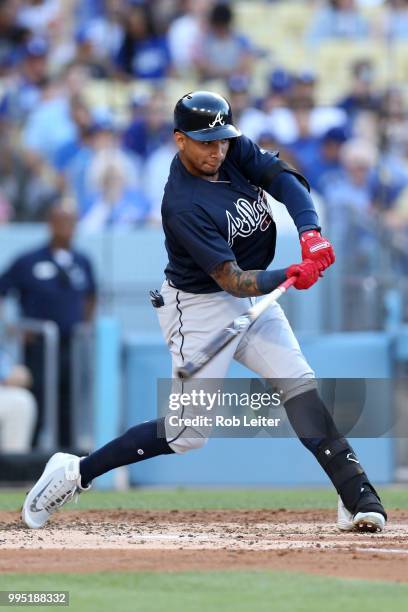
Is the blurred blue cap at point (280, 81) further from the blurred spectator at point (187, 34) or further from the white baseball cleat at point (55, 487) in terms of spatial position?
the white baseball cleat at point (55, 487)

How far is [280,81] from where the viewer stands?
1216cm

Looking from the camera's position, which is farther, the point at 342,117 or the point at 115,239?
the point at 342,117

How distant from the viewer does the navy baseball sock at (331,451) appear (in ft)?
17.9

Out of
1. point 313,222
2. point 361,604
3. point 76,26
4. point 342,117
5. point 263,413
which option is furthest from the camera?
point 76,26

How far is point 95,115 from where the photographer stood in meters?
11.9

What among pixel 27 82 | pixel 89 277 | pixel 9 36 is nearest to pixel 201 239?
pixel 89 277

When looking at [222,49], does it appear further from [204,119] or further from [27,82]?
[204,119]

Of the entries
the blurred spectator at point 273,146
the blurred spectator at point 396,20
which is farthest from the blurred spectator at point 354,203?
the blurred spectator at point 396,20

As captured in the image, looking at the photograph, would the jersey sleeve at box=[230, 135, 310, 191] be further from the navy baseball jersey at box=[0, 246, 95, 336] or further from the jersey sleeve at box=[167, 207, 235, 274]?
the navy baseball jersey at box=[0, 246, 95, 336]

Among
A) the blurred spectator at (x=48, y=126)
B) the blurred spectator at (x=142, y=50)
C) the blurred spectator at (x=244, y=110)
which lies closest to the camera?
the blurred spectator at (x=48, y=126)

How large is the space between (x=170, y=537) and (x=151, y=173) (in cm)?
634

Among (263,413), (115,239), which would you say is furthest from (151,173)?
(263,413)

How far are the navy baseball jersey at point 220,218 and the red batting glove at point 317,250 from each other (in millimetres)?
287

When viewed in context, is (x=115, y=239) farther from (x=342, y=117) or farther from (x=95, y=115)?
(x=342, y=117)
